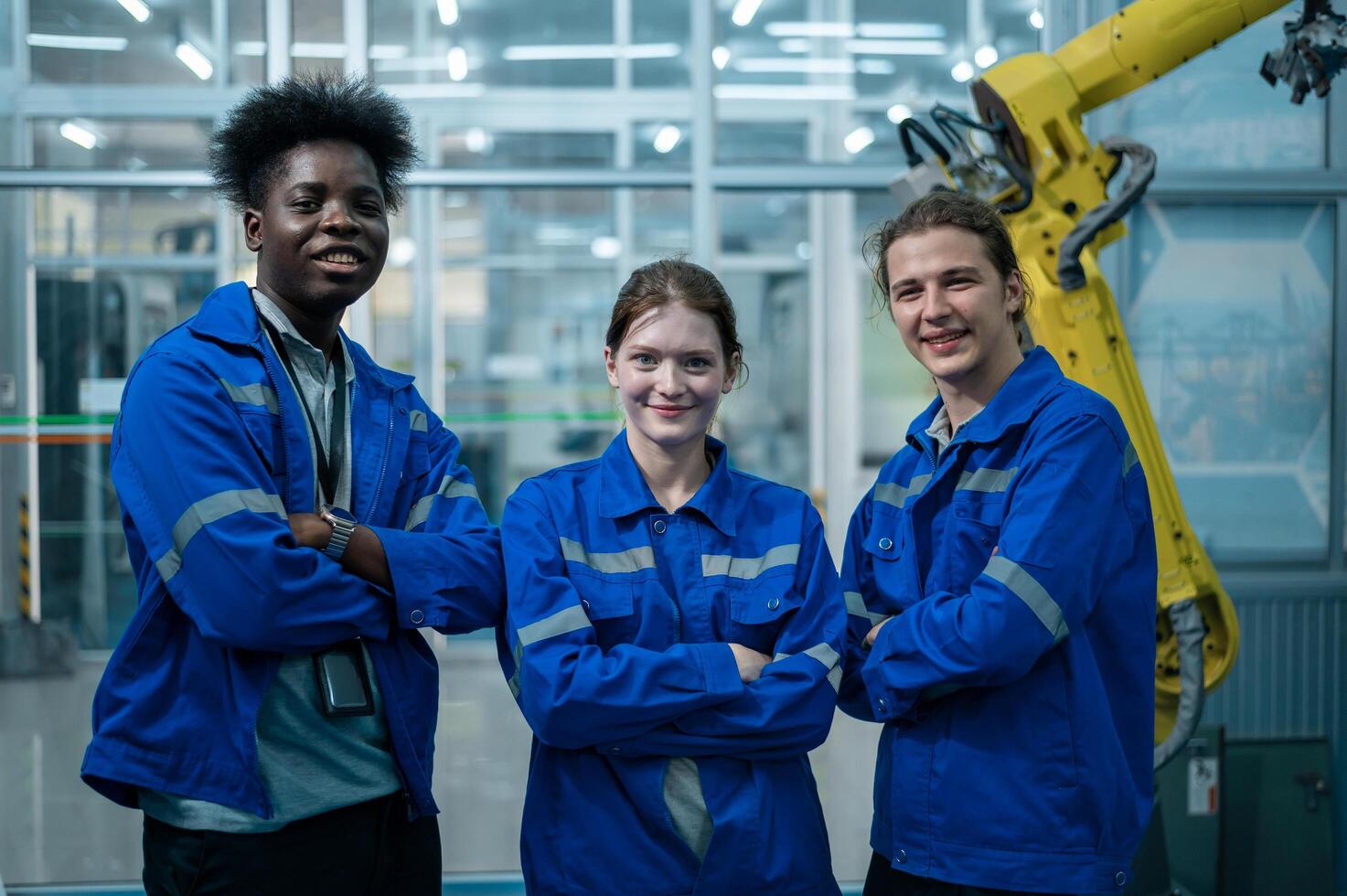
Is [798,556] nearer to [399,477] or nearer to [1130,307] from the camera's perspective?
[399,477]

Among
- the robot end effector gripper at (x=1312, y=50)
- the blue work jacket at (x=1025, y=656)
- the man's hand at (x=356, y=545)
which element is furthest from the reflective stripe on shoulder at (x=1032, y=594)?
the robot end effector gripper at (x=1312, y=50)

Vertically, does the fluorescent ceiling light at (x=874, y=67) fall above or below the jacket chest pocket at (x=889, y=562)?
above

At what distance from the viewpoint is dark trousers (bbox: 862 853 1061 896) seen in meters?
1.76

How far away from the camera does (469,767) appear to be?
3.93m

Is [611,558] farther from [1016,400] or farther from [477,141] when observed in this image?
[477,141]

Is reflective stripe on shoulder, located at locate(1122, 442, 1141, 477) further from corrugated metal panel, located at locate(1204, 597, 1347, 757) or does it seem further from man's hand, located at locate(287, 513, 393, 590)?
corrugated metal panel, located at locate(1204, 597, 1347, 757)

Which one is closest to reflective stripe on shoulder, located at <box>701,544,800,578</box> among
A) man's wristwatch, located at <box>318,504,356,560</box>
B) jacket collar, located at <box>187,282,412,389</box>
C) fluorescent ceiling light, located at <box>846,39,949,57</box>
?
man's wristwatch, located at <box>318,504,356,560</box>

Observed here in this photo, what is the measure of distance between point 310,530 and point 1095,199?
79.0 inches

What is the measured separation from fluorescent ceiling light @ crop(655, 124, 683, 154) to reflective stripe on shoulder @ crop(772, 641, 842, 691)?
2.58 metres

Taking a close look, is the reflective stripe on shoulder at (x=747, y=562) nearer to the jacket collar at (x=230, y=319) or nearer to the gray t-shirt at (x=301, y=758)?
the gray t-shirt at (x=301, y=758)

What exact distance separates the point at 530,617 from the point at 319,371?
22.3 inches

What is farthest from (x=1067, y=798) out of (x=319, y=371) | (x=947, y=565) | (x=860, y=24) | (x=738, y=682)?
(x=860, y=24)

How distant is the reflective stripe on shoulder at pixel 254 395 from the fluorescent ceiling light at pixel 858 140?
111 inches

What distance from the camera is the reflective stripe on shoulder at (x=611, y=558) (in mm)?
1800
